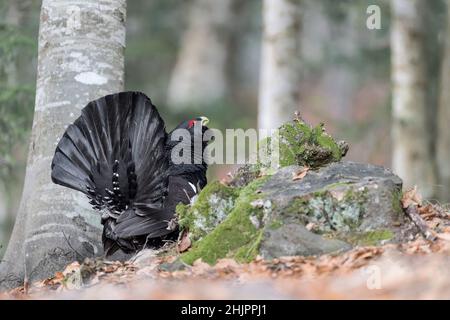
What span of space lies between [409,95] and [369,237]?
426 inches

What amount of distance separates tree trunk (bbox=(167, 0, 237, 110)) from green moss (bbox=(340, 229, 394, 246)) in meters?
25.7

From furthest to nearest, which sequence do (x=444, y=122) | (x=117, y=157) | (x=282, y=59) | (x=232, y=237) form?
(x=444, y=122)
(x=282, y=59)
(x=117, y=157)
(x=232, y=237)

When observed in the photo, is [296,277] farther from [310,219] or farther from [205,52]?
[205,52]

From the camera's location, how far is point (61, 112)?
25.8 feet

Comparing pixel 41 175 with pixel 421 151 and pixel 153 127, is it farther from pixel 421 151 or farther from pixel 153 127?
pixel 421 151

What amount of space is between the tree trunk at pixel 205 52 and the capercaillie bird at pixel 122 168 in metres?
24.4

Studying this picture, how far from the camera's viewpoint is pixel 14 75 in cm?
1372

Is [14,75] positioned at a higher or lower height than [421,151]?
higher

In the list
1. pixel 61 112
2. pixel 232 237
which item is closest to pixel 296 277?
pixel 232 237

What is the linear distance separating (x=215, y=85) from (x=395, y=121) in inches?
693

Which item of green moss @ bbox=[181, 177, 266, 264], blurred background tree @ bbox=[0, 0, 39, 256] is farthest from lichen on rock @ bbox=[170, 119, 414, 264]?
blurred background tree @ bbox=[0, 0, 39, 256]

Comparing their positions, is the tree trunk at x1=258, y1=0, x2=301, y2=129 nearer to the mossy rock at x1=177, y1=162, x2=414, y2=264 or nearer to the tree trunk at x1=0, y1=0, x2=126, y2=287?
the tree trunk at x1=0, y1=0, x2=126, y2=287

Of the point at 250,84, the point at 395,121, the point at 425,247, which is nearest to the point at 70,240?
the point at 425,247

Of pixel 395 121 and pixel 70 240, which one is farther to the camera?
pixel 395 121
